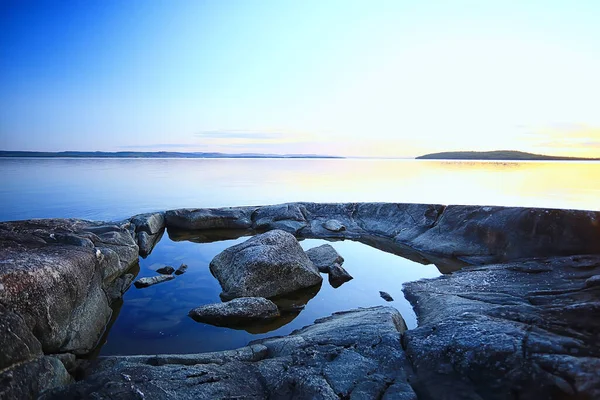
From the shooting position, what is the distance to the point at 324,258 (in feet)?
36.4

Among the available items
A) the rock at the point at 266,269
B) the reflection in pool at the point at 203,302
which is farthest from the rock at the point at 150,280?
the rock at the point at 266,269

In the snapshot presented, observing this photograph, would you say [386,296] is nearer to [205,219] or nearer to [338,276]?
[338,276]

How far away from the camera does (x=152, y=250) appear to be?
1268 cm

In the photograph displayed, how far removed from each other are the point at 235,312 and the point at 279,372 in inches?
110

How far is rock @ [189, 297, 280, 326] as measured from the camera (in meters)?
6.91

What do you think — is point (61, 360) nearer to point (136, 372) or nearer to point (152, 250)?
point (136, 372)

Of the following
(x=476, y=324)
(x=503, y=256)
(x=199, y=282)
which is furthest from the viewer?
(x=503, y=256)

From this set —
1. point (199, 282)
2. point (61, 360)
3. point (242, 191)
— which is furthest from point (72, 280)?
point (242, 191)

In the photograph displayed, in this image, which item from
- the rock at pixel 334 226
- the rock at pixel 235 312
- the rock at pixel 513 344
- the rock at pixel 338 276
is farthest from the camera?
the rock at pixel 334 226

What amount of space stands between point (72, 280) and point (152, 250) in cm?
699

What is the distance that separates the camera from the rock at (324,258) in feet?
34.5

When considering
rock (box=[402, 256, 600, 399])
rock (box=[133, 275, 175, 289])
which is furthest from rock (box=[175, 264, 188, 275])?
rock (box=[402, 256, 600, 399])

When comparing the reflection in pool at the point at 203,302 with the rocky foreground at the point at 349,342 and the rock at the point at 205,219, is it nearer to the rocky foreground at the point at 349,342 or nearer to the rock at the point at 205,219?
the rocky foreground at the point at 349,342

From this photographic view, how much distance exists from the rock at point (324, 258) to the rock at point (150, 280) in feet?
14.9
